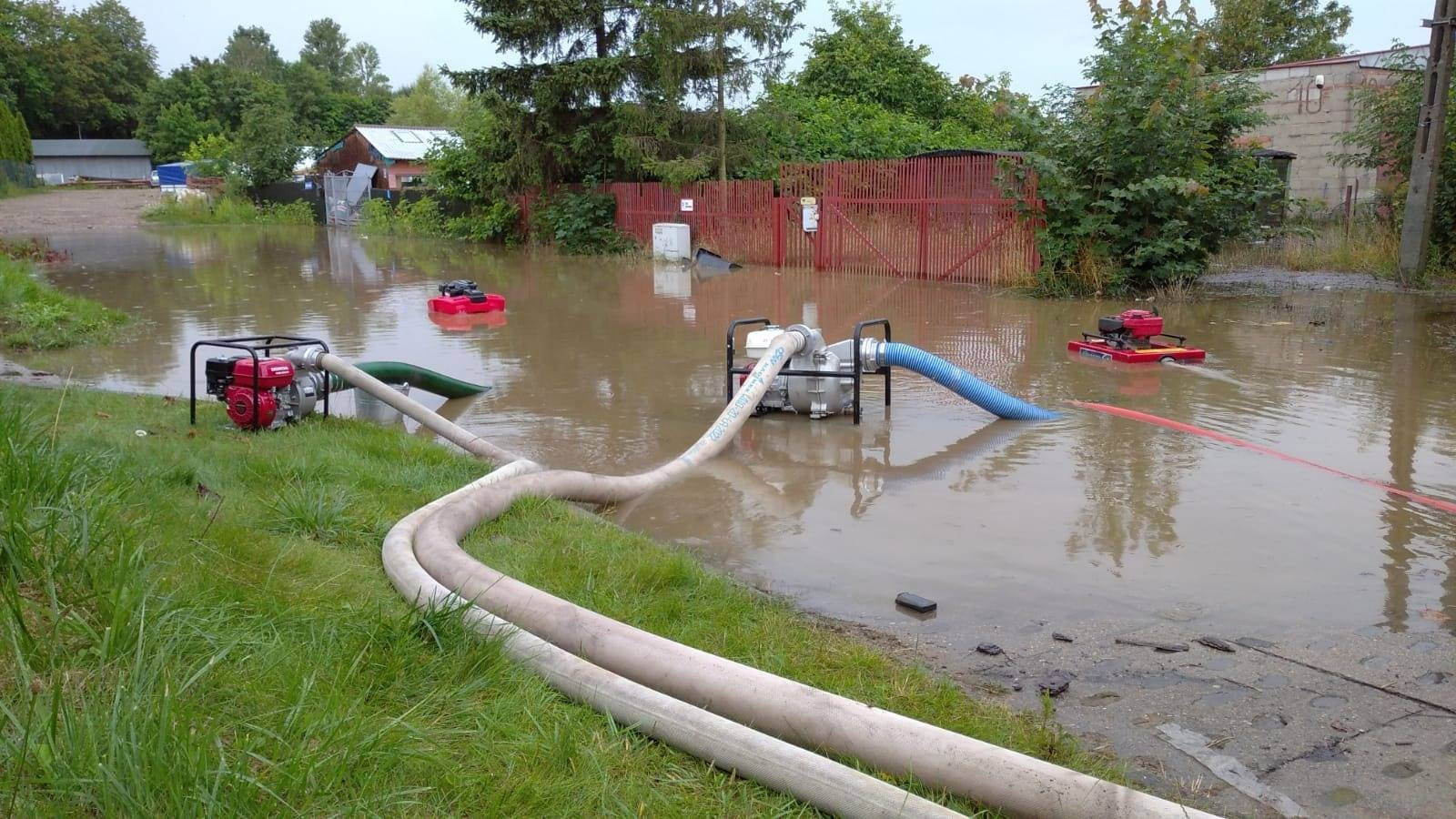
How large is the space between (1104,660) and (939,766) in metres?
1.72

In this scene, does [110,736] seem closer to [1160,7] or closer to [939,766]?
[939,766]

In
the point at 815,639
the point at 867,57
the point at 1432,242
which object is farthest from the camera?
the point at 867,57

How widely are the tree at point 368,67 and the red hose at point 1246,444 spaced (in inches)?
5086

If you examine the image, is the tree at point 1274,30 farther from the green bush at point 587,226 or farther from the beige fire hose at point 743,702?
the beige fire hose at point 743,702

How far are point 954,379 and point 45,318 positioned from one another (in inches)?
401

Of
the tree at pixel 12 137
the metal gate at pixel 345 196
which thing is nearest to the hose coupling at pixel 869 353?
the metal gate at pixel 345 196

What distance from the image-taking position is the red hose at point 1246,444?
649 centimetres

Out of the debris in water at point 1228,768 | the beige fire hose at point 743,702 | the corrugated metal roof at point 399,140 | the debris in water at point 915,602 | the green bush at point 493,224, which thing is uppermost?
the corrugated metal roof at point 399,140

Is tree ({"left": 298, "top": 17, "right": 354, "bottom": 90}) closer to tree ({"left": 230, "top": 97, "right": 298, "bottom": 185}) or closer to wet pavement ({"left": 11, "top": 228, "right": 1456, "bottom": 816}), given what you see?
tree ({"left": 230, "top": 97, "right": 298, "bottom": 185})

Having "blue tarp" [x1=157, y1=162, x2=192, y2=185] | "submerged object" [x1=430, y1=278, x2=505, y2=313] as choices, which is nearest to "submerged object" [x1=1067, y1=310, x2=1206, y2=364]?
"submerged object" [x1=430, y1=278, x2=505, y2=313]

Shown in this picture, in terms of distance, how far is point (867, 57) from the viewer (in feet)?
124

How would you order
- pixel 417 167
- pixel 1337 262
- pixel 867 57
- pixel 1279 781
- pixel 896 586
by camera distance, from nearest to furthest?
1. pixel 1279 781
2. pixel 896 586
3. pixel 1337 262
4. pixel 867 57
5. pixel 417 167

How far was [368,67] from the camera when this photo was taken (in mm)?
129375

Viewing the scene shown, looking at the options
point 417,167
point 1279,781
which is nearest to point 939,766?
point 1279,781
